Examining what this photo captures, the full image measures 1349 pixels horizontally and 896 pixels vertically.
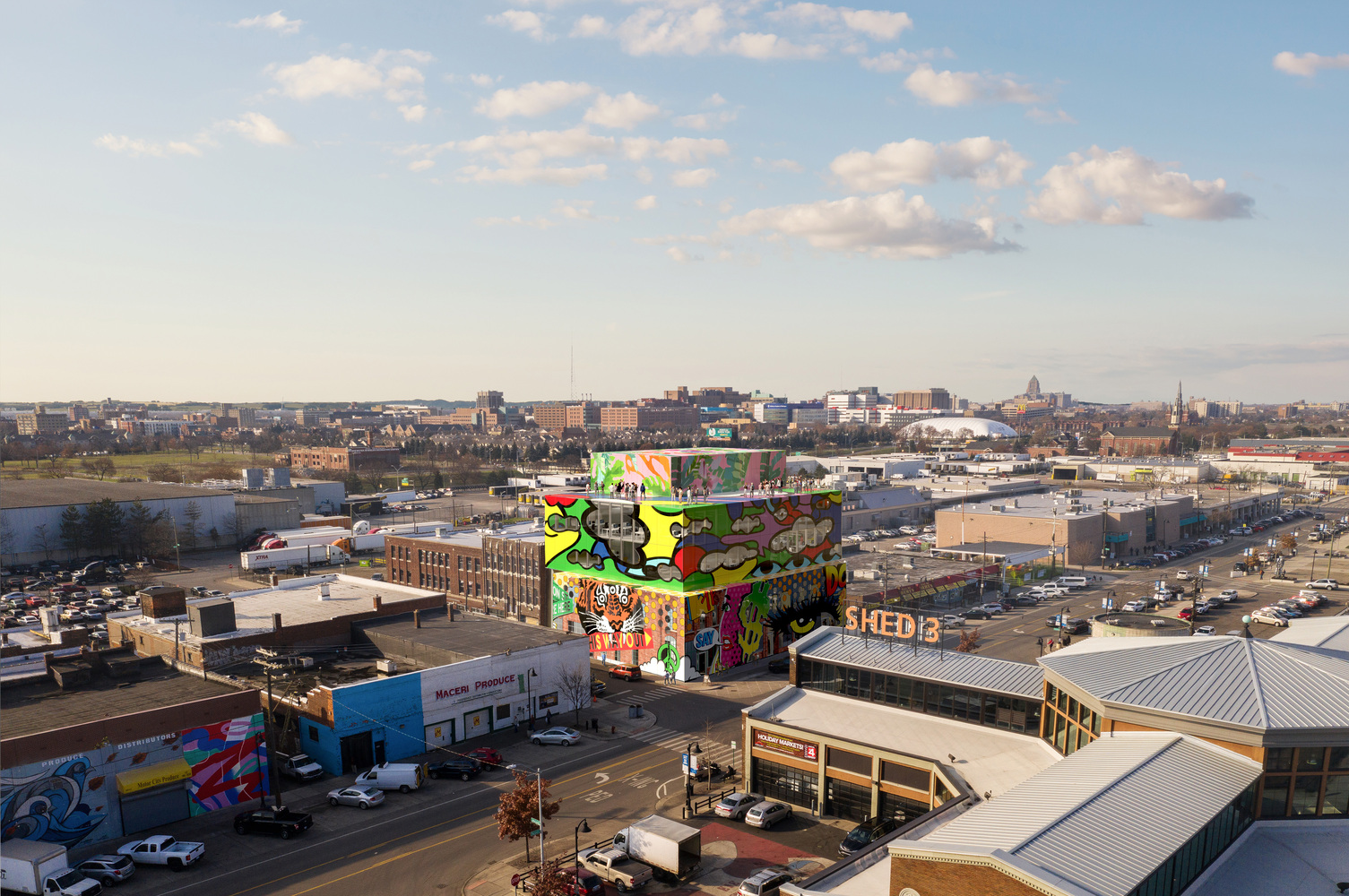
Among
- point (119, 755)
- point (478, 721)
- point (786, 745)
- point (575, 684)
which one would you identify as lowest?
point (478, 721)

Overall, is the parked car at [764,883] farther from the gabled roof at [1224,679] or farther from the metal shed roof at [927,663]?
the gabled roof at [1224,679]

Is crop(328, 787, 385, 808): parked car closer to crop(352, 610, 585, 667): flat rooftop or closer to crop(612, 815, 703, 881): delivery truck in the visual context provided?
crop(352, 610, 585, 667): flat rooftop

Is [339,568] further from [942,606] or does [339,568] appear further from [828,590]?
[942,606]

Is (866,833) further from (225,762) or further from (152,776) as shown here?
(152,776)

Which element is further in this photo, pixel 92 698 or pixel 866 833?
pixel 92 698

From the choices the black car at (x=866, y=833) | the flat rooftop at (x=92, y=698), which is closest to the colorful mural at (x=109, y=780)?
the flat rooftop at (x=92, y=698)

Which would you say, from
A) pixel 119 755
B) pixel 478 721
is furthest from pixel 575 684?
pixel 119 755
